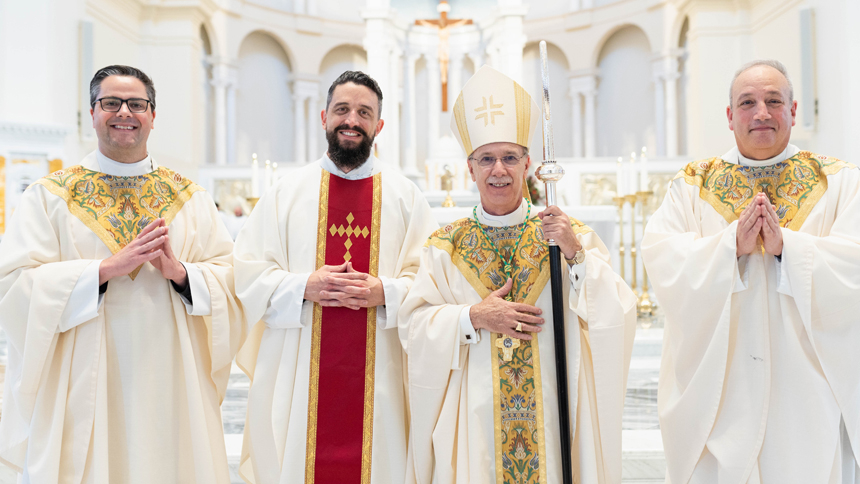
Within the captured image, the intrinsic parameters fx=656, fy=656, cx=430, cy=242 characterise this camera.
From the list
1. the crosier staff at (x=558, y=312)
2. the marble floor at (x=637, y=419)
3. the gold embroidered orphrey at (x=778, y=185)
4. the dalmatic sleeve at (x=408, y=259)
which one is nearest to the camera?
the crosier staff at (x=558, y=312)

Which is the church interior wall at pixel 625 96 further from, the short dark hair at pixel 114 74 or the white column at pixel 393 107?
the short dark hair at pixel 114 74

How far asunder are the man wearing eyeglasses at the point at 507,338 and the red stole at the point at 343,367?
244 millimetres

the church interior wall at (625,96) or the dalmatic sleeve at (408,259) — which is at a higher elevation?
the church interior wall at (625,96)

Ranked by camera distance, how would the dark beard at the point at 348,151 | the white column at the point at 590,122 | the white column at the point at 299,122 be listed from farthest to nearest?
the white column at the point at 299,122, the white column at the point at 590,122, the dark beard at the point at 348,151

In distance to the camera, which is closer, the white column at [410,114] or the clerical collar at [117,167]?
the clerical collar at [117,167]

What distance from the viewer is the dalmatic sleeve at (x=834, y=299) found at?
7.64ft

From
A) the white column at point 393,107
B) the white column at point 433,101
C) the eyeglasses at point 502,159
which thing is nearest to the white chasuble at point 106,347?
the eyeglasses at point 502,159

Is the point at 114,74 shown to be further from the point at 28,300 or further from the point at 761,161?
the point at 761,161

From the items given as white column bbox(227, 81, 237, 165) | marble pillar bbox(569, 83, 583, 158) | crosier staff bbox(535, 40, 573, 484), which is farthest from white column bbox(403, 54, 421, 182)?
crosier staff bbox(535, 40, 573, 484)

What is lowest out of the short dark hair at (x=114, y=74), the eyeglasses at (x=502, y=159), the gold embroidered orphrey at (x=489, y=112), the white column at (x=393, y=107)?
the eyeglasses at (x=502, y=159)

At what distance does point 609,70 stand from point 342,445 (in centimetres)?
1074

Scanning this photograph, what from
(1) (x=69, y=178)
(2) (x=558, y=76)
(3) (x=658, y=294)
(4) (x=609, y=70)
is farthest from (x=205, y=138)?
(3) (x=658, y=294)

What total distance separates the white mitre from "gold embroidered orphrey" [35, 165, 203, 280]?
4.12 ft

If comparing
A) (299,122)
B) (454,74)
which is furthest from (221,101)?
(454,74)
